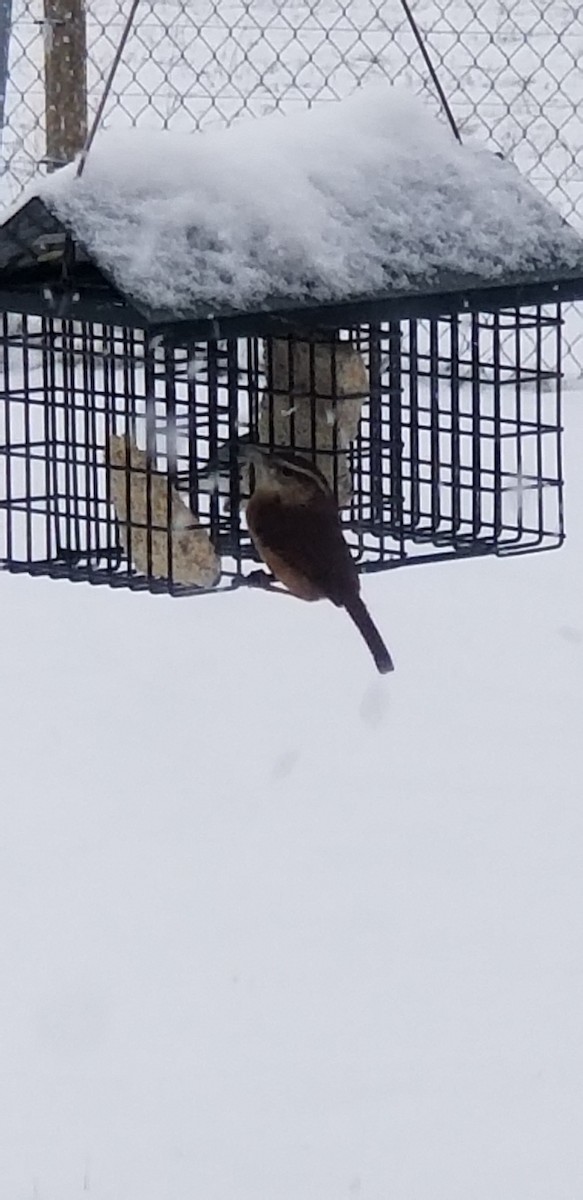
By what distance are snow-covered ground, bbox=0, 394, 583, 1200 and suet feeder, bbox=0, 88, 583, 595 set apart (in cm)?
123

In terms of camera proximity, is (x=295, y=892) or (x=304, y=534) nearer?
(x=304, y=534)

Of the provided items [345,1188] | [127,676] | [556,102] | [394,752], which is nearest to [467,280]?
[345,1188]

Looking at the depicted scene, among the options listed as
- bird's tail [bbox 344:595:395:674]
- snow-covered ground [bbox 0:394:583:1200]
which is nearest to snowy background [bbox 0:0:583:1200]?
snow-covered ground [bbox 0:394:583:1200]

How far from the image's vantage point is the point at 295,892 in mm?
4062

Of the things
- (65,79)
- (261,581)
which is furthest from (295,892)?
(65,79)

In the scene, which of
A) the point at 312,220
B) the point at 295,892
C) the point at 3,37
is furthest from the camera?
the point at 295,892

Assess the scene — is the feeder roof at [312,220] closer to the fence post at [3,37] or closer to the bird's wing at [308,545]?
the bird's wing at [308,545]

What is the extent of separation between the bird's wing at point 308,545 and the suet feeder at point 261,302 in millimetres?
119

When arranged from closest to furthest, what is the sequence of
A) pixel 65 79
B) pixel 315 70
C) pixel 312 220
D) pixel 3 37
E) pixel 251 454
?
pixel 312 220, pixel 251 454, pixel 3 37, pixel 65 79, pixel 315 70

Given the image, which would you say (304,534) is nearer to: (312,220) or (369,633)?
(369,633)

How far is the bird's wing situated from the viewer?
2242 millimetres

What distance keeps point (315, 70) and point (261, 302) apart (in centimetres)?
544

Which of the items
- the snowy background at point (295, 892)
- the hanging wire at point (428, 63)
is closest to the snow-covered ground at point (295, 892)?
the snowy background at point (295, 892)

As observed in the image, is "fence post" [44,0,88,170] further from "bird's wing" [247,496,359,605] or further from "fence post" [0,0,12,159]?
"bird's wing" [247,496,359,605]
